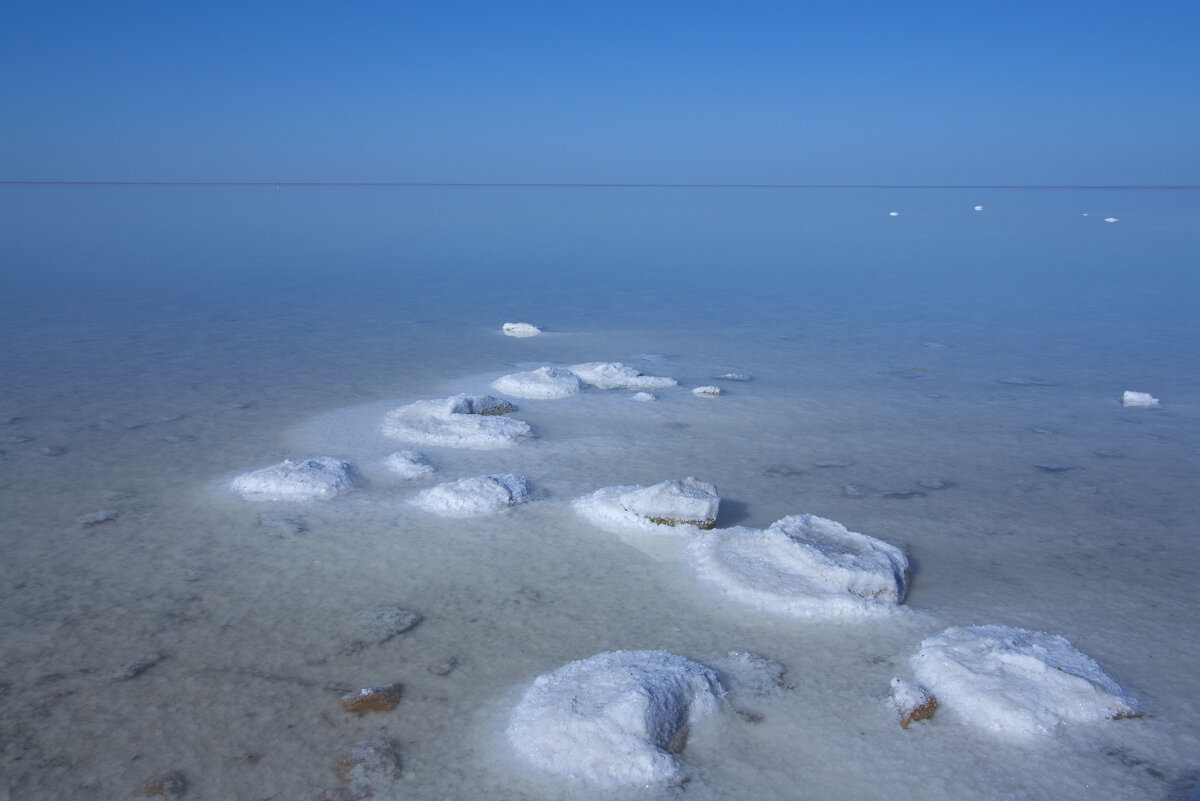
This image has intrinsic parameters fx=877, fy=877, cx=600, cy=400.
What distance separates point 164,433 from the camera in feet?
15.0

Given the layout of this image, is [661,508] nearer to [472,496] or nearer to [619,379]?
[472,496]

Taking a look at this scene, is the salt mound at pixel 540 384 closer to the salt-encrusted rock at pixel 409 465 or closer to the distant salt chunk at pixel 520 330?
the salt-encrusted rock at pixel 409 465

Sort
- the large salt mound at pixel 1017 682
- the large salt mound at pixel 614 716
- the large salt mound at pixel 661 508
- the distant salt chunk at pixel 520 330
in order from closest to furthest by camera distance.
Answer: the large salt mound at pixel 614 716, the large salt mound at pixel 1017 682, the large salt mound at pixel 661 508, the distant salt chunk at pixel 520 330

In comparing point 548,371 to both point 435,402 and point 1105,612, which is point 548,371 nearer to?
point 435,402

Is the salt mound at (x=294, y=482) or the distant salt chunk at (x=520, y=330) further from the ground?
the salt mound at (x=294, y=482)

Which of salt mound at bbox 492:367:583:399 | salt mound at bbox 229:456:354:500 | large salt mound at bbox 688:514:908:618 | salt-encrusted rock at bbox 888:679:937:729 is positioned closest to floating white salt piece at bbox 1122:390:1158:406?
large salt mound at bbox 688:514:908:618

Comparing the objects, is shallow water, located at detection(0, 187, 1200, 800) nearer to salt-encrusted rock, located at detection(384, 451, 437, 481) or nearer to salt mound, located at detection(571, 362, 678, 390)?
salt-encrusted rock, located at detection(384, 451, 437, 481)

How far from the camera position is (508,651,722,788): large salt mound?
206cm

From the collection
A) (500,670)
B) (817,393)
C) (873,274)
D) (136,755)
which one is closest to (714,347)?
(817,393)

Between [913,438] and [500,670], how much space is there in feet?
9.84

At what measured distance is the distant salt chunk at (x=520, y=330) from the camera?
296 inches

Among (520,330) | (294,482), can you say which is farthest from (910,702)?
(520,330)

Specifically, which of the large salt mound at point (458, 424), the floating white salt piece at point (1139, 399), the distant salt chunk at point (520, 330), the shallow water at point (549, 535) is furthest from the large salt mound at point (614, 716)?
the distant salt chunk at point (520, 330)

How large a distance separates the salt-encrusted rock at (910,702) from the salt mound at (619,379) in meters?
3.38
